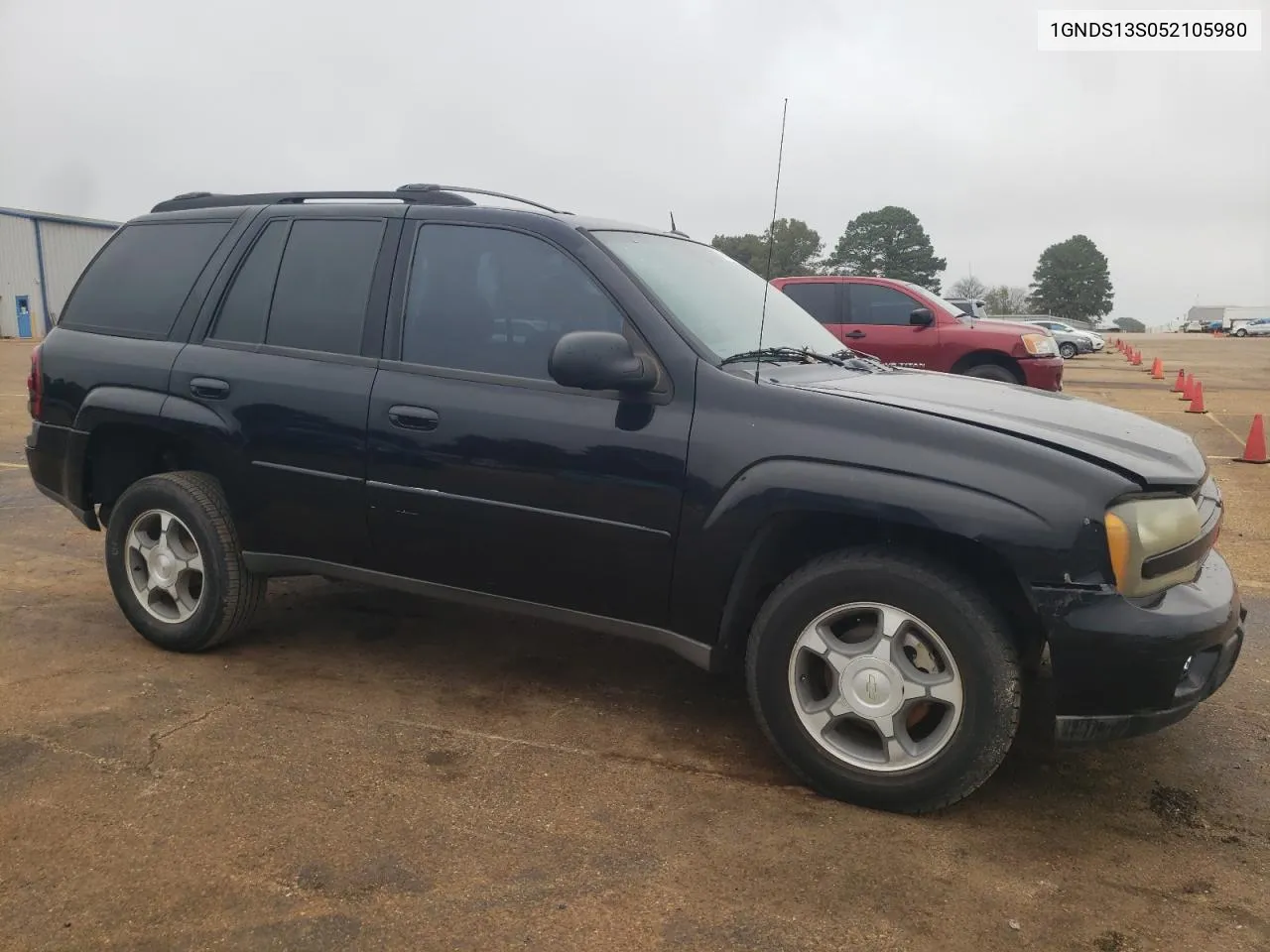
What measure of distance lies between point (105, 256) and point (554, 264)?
90.4 inches

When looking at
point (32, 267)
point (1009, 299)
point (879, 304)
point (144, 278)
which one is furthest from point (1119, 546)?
point (1009, 299)

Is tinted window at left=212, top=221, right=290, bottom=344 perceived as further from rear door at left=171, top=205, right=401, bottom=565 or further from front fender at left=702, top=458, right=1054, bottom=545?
front fender at left=702, top=458, right=1054, bottom=545

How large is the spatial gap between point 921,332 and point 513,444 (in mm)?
8628

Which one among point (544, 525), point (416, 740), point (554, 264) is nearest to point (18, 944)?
point (416, 740)

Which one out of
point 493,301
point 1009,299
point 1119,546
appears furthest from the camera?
point 1009,299

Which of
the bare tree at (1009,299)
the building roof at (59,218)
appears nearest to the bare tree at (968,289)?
the bare tree at (1009,299)

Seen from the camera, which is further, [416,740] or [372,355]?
[372,355]

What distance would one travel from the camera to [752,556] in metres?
3.06

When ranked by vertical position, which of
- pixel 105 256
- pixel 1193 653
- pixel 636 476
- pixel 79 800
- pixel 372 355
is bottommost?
pixel 79 800

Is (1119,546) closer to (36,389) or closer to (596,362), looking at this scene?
(596,362)

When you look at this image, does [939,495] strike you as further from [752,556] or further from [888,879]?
[888,879]

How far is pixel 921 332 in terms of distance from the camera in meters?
11.1

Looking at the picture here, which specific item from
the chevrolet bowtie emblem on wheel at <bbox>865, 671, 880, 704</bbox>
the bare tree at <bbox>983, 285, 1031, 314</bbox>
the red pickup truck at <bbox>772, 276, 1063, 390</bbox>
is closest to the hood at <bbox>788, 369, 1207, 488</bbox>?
the chevrolet bowtie emblem on wheel at <bbox>865, 671, 880, 704</bbox>

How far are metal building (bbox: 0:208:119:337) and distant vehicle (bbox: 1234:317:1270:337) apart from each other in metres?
71.5
